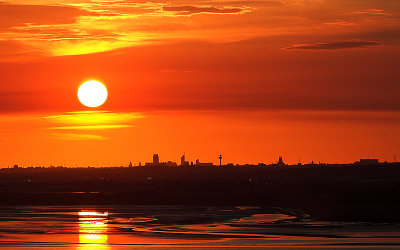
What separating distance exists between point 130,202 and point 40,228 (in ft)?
138

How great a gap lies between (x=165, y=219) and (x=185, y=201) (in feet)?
106

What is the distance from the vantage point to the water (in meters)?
48.5

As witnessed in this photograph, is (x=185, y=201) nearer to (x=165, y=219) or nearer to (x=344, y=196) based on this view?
(x=344, y=196)

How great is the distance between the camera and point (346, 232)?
5575 centimetres

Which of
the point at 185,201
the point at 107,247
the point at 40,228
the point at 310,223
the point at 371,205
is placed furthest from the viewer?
the point at 185,201

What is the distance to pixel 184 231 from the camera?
56.9 m

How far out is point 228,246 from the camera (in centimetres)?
4750

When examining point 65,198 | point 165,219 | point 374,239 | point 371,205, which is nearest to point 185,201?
point 65,198

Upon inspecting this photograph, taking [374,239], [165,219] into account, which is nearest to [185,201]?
[165,219]

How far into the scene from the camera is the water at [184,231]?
48.5m

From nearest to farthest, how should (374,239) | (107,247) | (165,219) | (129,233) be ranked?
1. (107,247)
2. (374,239)
3. (129,233)
4. (165,219)

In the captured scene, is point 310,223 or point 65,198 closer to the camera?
point 310,223

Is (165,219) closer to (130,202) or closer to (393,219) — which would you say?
(393,219)

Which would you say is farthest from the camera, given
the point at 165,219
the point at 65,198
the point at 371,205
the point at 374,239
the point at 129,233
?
the point at 65,198
